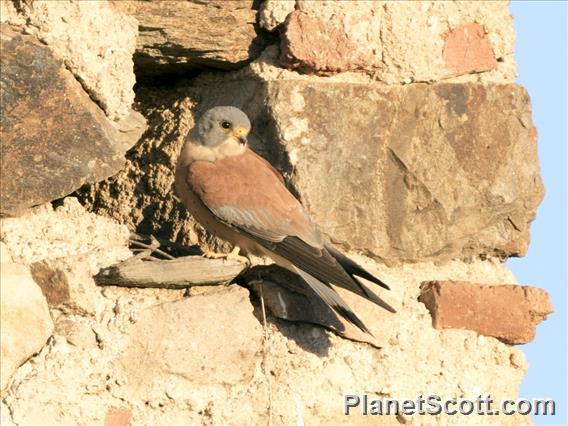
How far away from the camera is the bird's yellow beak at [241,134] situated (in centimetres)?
352

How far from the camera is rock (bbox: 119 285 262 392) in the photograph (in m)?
3.05

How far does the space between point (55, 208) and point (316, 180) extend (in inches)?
28.7

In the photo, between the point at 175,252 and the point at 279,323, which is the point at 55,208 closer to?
the point at 175,252

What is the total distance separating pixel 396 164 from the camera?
3.53 meters

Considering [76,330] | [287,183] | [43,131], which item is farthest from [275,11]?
[76,330]

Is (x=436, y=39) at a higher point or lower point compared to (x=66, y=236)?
higher

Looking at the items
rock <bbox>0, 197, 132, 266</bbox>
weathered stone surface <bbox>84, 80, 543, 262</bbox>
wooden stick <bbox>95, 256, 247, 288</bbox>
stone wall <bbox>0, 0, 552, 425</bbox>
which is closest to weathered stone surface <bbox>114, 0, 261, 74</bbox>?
stone wall <bbox>0, 0, 552, 425</bbox>

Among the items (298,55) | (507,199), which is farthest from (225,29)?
(507,199)

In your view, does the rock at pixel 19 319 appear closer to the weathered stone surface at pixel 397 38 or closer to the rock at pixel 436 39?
the weathered stone surface at pixel 397 38

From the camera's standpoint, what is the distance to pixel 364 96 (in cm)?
354

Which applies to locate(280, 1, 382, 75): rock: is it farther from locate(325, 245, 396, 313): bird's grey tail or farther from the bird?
locate(325, 245, 396, 313): bird's grey tail

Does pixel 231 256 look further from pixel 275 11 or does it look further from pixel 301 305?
pixel 275 11

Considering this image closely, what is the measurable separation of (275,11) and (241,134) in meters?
0.36

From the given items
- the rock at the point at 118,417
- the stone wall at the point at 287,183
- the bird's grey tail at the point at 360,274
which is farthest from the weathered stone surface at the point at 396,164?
the rock at the point at 118,417
